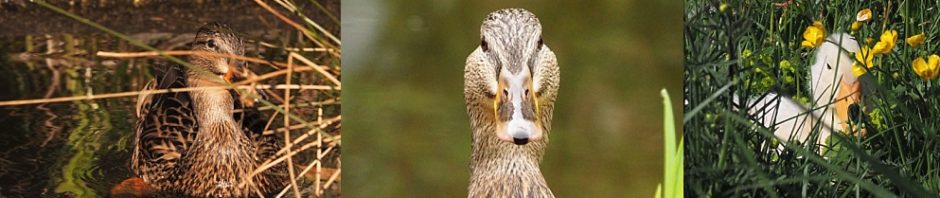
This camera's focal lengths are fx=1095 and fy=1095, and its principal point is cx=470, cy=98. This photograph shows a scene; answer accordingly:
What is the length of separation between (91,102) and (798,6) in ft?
6.05

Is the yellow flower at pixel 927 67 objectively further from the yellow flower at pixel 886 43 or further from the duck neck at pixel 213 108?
the duck neck at pixel 213 108

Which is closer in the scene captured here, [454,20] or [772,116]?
[454,20]

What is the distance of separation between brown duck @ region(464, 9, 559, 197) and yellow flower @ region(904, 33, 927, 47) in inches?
43.6

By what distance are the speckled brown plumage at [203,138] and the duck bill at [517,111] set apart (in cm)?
50

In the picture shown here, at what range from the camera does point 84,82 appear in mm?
2445

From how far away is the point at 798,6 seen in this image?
2.99m

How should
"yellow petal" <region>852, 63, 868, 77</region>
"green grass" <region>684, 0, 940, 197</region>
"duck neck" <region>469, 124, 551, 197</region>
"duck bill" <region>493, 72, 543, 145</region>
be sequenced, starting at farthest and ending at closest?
"yellow petal" <region>852, 63, 868, 77</region>
"green grass" <region>684, 0, 940, 197</region>
"duck neck" <region>469, 124, 551, 197</region>
"duck bill" <region>493, 72, 543, 145</region>

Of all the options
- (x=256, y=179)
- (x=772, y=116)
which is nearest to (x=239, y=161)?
(x=256, y=179)

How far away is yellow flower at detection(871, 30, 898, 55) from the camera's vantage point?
9.82ft

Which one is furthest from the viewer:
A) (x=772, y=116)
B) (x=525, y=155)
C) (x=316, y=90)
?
(x=772, y=116)

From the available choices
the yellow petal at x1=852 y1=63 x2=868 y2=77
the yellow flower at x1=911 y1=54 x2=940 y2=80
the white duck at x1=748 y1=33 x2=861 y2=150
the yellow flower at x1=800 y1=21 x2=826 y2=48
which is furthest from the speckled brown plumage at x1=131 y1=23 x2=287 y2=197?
the yellow flower at x1=911 y1=54 x2=940 y2=80

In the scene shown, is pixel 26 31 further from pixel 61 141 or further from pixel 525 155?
pixel 525 155

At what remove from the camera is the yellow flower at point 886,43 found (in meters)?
2.99

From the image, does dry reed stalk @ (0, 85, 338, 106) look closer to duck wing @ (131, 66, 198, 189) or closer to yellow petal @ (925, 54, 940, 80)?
duck wing @ (131, 66, 198, 189)
